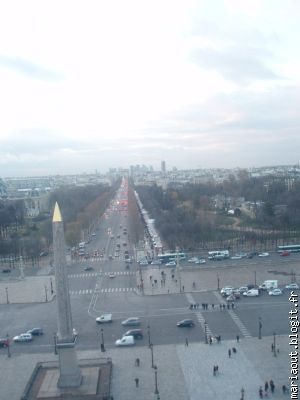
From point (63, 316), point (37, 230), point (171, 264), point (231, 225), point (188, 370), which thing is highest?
point (63, 316)

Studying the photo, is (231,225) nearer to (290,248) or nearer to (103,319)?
(290,248)

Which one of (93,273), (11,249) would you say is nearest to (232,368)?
(93,273)

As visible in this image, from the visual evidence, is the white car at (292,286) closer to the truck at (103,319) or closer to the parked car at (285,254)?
the parked car at (285,254)

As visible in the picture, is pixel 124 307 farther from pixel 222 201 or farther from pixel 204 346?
pixel 222 201

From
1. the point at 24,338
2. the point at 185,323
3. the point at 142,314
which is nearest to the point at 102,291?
the point at 142,314

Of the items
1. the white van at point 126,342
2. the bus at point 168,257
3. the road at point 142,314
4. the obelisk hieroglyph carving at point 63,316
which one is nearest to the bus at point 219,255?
the bus at point 168,257

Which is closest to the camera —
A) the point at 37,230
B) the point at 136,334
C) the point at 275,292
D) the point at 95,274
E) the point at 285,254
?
the point at 136,334
